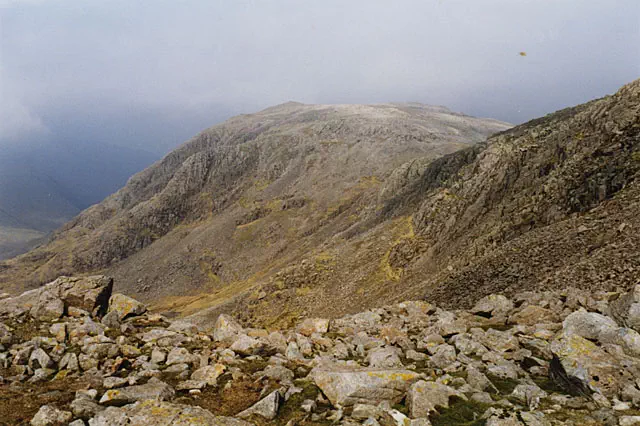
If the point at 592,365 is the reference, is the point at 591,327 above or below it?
below

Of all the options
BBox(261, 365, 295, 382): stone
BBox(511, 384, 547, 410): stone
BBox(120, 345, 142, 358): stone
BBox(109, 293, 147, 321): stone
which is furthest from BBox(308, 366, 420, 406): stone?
BBox(109, 293, 147, 321): stone

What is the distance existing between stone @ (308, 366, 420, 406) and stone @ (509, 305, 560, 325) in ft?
30.3

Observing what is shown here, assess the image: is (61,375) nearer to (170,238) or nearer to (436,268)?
(436,268)

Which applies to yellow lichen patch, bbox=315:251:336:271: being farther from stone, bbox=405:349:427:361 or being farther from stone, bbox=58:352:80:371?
stone, bbox=58:352:80:371

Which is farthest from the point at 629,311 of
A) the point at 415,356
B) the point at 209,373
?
the point at 209,373

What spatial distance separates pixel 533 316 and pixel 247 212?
364ft

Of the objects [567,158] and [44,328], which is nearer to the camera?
[44,328]

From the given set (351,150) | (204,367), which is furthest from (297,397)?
(351,150)

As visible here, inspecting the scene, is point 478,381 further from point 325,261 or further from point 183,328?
point 325,261

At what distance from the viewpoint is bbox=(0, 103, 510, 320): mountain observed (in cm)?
9612

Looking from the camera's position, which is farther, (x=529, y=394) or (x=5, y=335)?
(x=5, y=335)

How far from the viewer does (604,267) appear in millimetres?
19797

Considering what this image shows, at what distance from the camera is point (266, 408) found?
337 inches

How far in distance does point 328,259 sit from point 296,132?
377 ft
